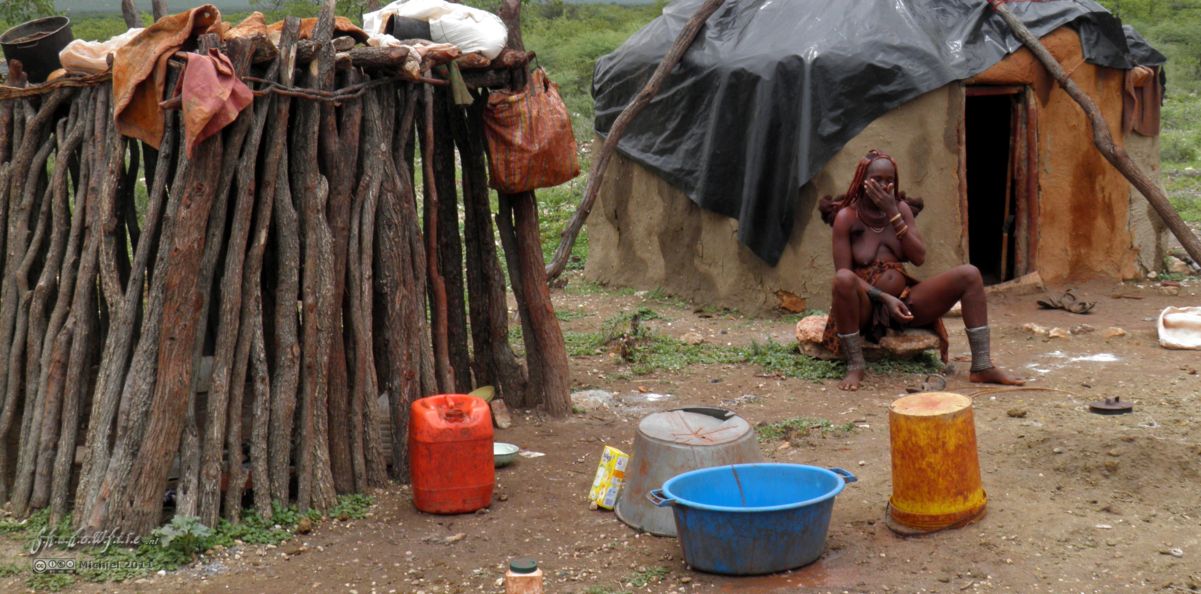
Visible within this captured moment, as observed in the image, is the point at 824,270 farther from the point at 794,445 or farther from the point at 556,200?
the point at 556,200

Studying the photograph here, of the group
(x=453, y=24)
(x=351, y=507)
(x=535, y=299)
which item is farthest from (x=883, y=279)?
(x=351, y=507)

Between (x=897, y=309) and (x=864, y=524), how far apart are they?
2.32m

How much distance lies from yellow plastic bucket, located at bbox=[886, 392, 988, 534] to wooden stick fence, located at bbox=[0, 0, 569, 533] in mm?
2137

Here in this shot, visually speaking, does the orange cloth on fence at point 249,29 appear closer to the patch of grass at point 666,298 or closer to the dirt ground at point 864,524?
the dirt ground at point 864,524

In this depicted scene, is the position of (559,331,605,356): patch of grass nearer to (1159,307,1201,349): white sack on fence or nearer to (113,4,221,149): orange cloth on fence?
(1159,307,1201,349): white sack on fence

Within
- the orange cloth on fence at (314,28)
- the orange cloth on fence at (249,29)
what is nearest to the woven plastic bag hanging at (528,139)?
the orange cloth on fence at (314,28)

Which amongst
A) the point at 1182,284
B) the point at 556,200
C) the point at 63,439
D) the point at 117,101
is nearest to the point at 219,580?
the point at 63,439

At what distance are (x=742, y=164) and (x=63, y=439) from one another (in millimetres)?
5481

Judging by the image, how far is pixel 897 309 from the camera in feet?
22.2

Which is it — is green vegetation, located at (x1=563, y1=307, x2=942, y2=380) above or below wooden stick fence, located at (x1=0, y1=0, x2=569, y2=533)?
below

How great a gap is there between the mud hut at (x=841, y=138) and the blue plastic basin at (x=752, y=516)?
178 inches

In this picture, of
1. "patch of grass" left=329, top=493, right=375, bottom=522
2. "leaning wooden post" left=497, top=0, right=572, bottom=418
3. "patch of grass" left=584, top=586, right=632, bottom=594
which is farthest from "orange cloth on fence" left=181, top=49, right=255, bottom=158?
"patch of grass" left=584, top=586, right=632, bottom=594

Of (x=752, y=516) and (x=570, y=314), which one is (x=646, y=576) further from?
(x=570, y=314)

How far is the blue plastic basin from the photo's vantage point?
13.5 ft
